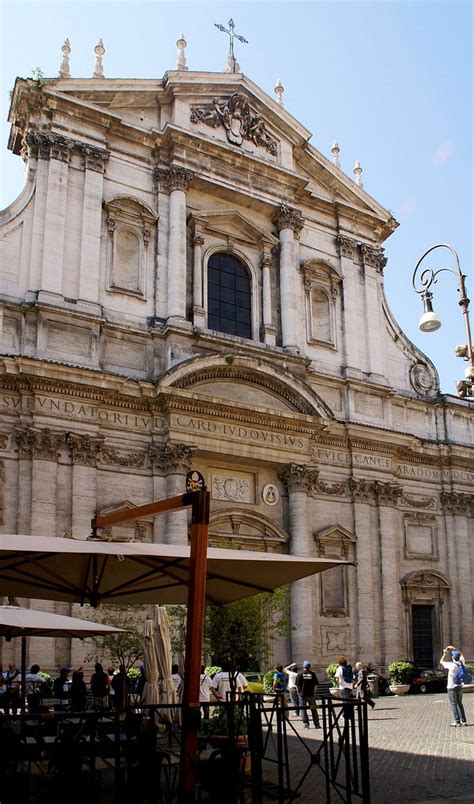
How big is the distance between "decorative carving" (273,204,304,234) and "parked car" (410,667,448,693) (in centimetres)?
1480

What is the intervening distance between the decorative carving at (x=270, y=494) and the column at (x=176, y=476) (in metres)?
2.93

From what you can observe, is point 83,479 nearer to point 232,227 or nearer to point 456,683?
point 456,683

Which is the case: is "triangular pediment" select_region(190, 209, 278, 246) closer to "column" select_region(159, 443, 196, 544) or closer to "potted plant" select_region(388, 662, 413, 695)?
"column" select_region(159, 443, 196, 544)

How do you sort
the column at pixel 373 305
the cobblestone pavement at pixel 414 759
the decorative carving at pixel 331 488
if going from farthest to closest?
the column at pixel 373 305 < the decorative carving at pixel 331 488 < the cobblestone pavement at pixel 414 759

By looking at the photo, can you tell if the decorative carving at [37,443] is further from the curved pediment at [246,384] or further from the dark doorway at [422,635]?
the dark doorway at [422,635]

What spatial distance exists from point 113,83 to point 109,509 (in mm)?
13096

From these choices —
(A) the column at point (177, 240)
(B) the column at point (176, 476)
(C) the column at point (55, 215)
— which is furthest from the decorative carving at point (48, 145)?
(B) the column at point (176, 476)

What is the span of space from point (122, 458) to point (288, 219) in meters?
10.7

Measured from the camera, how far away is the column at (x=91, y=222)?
73.9 feet

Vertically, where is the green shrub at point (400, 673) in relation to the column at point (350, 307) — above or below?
below

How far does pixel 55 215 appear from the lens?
22.6 metres

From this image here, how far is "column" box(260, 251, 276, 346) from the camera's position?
25891mm

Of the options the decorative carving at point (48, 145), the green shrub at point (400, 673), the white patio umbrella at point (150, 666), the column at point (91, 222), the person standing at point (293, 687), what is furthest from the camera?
the green shrub at point (400, 673)

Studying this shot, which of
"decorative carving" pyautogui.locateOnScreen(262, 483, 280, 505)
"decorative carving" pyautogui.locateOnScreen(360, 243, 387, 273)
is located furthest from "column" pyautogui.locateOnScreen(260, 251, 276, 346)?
"decorative carving" pyautogui.locateOnScreen(262, 483, 280, 505)
